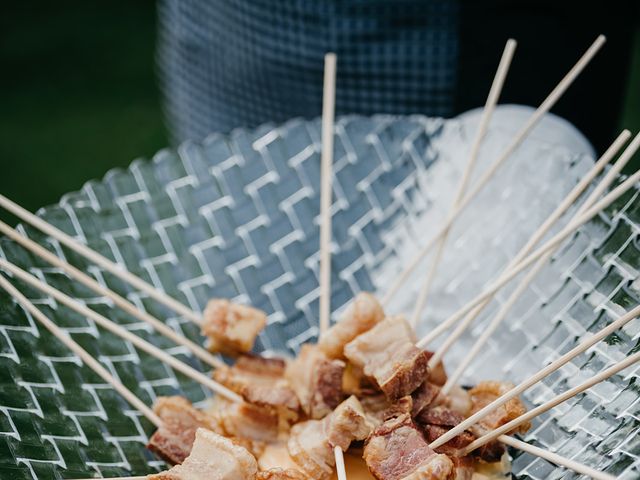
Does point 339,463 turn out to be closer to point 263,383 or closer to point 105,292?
point 263,383

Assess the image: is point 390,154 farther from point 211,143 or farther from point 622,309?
point 622,309

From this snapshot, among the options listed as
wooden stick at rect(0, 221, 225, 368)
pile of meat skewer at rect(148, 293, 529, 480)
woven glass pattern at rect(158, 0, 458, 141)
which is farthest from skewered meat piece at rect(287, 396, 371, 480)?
woven glass pattern at rect(158, 0, 458, 141)

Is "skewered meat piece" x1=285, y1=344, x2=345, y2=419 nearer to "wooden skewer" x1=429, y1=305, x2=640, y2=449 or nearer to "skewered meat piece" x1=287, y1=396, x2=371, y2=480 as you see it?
"skewered meat piece" x1=287, y1=396, x2=371, y2=480

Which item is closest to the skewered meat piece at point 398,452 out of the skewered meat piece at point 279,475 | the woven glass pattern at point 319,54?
Result: the skewered meat piece at point 279,475

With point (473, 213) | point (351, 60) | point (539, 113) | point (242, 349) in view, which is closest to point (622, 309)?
point (539, 113)

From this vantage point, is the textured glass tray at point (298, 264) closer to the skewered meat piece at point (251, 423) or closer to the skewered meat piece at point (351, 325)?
the skewered meat piece at point (251, 423)
